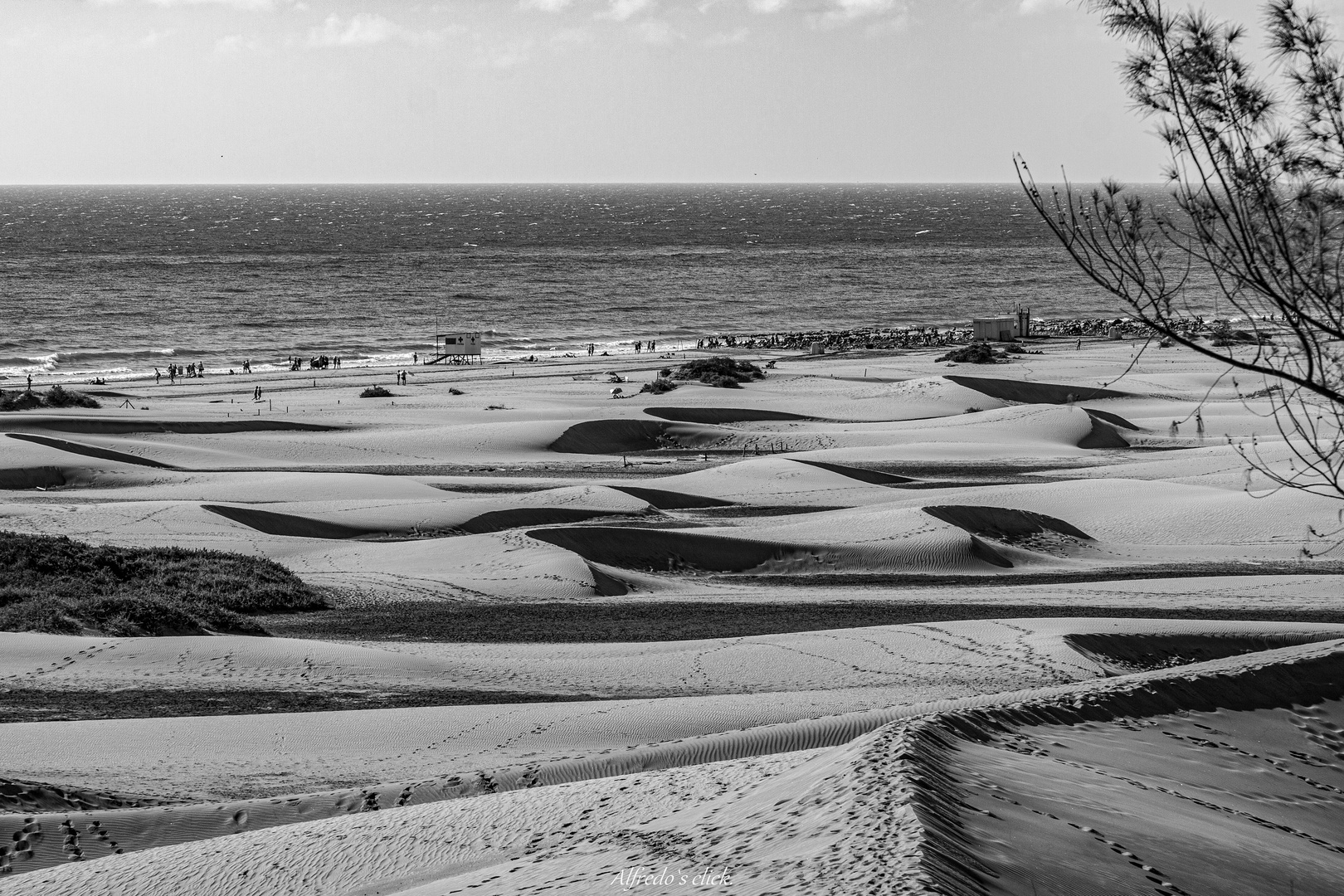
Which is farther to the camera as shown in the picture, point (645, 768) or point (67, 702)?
point (67, 702)

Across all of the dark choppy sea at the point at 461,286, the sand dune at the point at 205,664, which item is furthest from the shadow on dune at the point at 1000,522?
the dark choppy sea at the point at 461,286

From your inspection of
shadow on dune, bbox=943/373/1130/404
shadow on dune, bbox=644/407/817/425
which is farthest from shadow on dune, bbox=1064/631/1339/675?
shadow on dune, bbox=943/373/1130/404

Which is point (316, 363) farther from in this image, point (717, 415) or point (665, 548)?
point (665, 548)

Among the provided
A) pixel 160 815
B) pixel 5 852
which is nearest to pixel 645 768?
pixel 160 815

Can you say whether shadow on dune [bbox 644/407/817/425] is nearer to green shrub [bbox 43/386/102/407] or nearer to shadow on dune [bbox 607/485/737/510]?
shadow on dune [bbox 607/485/737/510]

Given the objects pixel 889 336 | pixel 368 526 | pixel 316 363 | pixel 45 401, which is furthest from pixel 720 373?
pixel 368 526

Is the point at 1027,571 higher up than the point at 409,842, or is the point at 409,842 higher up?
the point at 409,842

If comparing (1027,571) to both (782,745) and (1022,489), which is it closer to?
(1022,489)
